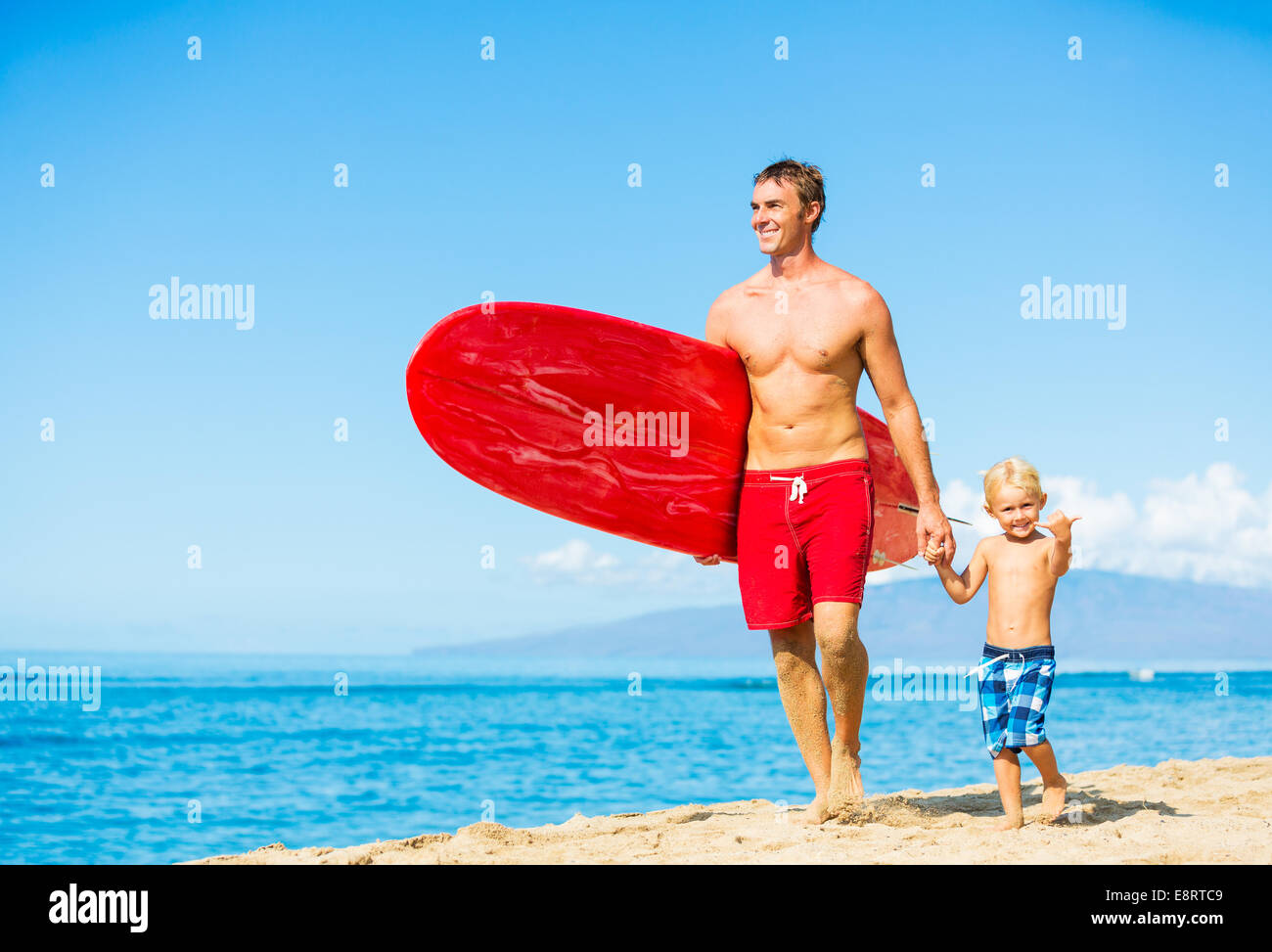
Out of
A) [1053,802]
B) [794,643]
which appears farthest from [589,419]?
[1053,802]

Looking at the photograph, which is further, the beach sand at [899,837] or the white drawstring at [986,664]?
the white drawstring at [986,664]

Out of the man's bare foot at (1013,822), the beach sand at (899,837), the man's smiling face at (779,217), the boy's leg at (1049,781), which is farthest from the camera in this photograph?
the man's smiling face at (779,217)

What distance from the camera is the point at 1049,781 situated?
376cm

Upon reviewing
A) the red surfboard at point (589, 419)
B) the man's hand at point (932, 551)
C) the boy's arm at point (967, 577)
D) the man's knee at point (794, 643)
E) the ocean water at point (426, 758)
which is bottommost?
the ocean water at point (426, 758)

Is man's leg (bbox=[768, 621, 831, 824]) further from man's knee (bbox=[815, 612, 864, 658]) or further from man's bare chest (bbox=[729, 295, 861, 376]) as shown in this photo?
man's bare chest (bbox=[729, 295, 861, 376])

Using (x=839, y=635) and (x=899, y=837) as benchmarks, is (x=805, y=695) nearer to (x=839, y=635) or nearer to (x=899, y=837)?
(x=839, y=635)

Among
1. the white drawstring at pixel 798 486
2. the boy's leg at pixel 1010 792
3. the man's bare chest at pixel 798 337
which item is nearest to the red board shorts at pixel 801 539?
the white drawstring at pixel 798 486

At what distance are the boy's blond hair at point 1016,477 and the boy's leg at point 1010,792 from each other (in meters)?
0.94

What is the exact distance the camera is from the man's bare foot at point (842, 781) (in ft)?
12.7

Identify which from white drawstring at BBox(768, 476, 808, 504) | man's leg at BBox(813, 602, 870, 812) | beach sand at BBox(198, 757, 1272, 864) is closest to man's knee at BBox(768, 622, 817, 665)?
man's leg at BBox(813, 602, 870, 812)

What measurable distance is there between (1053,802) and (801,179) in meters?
2.55

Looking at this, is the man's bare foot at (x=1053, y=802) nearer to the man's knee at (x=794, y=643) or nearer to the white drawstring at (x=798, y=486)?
the man's knee at (x=794, y=643)
